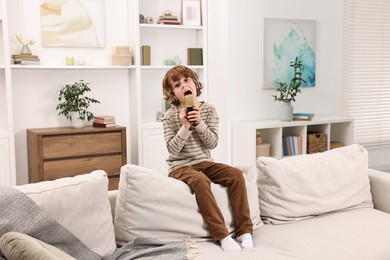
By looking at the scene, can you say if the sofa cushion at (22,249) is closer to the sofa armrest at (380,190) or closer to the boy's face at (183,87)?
the boy's face at (183,87)

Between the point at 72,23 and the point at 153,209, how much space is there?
10.2ft

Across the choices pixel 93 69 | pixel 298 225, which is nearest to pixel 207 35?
pixel 93 69

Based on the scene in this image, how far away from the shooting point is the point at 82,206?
2.08 metres


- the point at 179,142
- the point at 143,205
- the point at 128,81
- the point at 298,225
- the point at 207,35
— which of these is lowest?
the point at 298,225

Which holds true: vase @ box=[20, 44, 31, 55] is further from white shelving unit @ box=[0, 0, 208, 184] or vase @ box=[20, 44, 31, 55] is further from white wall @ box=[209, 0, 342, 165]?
white wall @ box=[209, 0, 342, 165]

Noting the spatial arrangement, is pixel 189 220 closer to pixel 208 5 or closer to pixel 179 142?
pixel 179 142

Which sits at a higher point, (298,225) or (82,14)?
(82,14)

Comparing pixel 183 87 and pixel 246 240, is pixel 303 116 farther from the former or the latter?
pixel 246 240

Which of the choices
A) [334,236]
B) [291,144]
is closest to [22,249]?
[334,236]

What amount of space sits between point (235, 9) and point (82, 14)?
1.59 metres

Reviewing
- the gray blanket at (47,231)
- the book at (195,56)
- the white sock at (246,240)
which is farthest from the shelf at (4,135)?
the white sock at (246,240)

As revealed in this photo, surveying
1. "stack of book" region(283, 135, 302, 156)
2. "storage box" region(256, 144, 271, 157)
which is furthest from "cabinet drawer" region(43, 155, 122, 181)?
"stack of book" region(283, 135, 302, 156)

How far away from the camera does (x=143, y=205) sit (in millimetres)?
2254

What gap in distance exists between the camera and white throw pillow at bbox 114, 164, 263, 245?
2246mm
